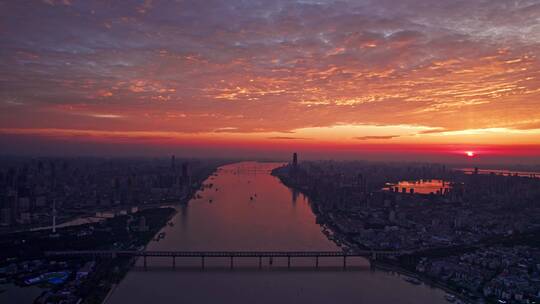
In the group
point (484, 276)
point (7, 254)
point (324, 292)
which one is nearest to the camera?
point (324, 292)

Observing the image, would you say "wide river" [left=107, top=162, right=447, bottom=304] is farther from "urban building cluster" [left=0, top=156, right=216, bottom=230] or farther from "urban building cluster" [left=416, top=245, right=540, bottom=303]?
"urban building cluster" [left=0, top=156, right=216, bottom=230]

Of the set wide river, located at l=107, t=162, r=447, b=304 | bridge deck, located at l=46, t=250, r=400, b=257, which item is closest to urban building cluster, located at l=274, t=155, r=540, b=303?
wide river, located at l=107, t=162, r=447, b=304

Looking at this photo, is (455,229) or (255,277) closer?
(255,277)

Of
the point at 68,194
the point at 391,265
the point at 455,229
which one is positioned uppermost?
the point at 68,194

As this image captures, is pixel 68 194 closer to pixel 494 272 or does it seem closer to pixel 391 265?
pixel 391 265

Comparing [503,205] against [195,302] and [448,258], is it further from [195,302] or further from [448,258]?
[195,302]

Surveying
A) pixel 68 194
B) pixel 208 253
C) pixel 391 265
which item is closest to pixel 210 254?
pixel 208 253

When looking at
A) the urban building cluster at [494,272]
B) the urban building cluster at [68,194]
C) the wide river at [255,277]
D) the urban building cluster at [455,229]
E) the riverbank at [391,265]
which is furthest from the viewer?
the urban building cluster at [68,194]

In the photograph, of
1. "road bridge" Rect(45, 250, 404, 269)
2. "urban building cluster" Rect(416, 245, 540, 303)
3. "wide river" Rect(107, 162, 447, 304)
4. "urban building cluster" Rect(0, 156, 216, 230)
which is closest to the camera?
"wide river" Rect(107, 162, 447, 304)

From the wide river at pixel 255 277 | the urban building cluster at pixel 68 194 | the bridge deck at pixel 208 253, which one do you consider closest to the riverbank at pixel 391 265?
the wide river at pixel 255 277

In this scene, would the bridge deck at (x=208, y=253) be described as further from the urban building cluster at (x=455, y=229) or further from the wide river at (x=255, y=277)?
the urban building cluster at (x=455, y=229)

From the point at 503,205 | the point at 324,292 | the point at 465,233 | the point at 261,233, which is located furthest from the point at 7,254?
the point at 503,205
